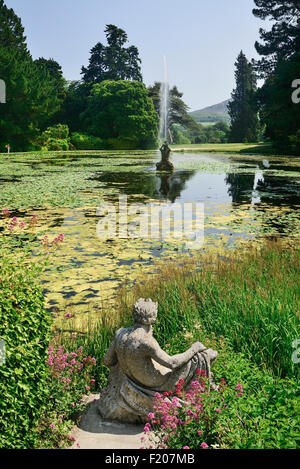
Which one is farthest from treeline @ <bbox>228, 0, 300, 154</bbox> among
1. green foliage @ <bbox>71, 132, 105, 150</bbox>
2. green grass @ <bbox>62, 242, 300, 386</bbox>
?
green grass @ <bbox>62, 242, 300, 386</bbox>

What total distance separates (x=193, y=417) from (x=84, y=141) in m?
53.8

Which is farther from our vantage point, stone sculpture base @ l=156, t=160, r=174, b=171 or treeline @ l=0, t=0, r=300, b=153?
treeline @ l=0, t=0, r=300, b=153

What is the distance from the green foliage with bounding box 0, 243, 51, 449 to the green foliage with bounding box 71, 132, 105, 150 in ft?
173

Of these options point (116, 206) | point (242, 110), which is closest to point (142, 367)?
point (116, 206)

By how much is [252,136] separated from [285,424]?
69.7m

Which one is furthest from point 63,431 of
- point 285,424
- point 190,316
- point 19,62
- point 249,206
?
point 19,62

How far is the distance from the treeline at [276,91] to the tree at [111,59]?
2104 centimetres

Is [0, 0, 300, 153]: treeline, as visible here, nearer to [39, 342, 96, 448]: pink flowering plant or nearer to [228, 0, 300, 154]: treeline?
[228, 0, 300, 154]: treeline

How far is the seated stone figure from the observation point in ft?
10.5

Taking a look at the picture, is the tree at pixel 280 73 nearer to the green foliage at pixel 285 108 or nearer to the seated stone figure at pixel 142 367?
the green foliage at pixel 285 108

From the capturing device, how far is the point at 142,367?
3.25 meters

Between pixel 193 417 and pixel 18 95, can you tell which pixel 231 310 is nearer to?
pixel 193 417

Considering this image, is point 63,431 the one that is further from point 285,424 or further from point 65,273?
point 65,273

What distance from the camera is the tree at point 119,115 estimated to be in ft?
182
